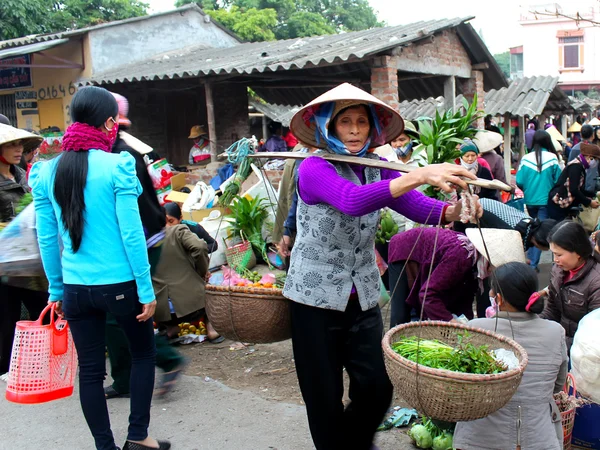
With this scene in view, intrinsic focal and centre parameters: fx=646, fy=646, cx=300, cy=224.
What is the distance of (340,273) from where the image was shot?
2.85 meters

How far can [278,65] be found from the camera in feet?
31.7

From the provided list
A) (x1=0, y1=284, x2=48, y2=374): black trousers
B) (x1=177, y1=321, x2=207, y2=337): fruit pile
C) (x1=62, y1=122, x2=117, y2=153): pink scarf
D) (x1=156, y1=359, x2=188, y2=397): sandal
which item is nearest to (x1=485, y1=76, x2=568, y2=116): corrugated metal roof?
(x1=177, y1=321, x2=207, y2=337): fruit pile

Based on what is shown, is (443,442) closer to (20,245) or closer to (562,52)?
(20,245)

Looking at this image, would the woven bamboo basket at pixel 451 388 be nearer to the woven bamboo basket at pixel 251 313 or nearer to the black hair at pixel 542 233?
the woven bamboo basket at pixel 251 313

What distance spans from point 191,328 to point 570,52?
126 feet

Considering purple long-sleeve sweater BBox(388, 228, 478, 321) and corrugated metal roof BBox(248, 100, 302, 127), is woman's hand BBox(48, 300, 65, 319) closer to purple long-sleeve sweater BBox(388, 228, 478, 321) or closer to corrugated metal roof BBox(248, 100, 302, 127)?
purple long-sleeve sweater BBox(388, 228, 478, 321)

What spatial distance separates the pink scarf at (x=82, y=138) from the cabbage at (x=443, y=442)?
7.57 feet

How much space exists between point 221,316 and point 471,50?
34.2ft

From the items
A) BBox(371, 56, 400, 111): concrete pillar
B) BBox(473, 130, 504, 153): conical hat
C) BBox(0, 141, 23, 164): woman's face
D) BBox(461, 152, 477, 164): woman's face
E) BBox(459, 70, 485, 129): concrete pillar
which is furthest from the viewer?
BBox(459, 70, 485, 129): concrete pillar

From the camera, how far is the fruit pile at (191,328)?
5781 millimetres

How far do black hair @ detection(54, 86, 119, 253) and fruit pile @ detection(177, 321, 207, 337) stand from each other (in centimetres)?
279

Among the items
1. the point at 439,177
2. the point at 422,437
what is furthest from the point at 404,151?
the point at 439,177

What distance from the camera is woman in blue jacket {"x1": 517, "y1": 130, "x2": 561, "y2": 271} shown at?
7.91 metres

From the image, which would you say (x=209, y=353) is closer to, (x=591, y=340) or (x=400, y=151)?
(x=400, y=151)
